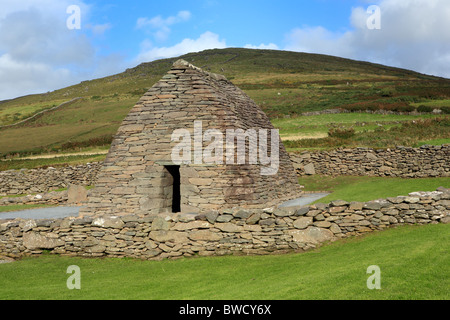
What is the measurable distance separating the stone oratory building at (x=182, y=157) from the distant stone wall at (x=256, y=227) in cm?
304

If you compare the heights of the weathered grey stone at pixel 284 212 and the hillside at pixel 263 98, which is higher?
the hillside at pixel 263 98

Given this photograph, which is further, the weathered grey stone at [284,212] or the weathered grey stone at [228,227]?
the weathered grey stone at [228,227]

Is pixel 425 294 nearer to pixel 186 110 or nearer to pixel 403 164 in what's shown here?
pixel 186 110

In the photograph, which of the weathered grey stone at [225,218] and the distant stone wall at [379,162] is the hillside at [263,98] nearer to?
the distant stone wall at [379,162]

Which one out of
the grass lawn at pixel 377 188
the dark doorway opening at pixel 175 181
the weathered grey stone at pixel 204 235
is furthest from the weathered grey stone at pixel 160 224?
the grass lawn at pixel 377 188

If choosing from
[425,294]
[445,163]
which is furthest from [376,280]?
[445,163]

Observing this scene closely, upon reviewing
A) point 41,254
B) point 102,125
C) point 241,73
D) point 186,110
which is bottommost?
point 41,254

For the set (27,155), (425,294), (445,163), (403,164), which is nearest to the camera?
(425,294)

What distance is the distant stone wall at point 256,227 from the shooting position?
33.2 feet

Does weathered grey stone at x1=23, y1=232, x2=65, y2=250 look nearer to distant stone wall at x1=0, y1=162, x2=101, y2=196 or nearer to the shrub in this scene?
distant stone wall at x1=0, y1=162, x2=101, y2=196

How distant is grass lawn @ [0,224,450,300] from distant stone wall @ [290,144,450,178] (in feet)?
45.6

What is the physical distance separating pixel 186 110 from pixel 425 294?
10.6 metres

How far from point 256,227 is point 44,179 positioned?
75.0 ft
